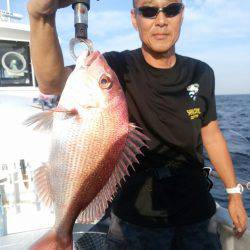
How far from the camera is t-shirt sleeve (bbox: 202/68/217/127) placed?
2.99 metres

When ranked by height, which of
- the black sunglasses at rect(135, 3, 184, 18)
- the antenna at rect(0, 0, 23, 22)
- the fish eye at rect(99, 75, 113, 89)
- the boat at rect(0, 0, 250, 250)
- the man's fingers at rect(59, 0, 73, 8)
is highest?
the antenna at rect(0, 0, 23, 22)

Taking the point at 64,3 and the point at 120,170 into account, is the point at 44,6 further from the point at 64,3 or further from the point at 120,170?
the point at 120,170

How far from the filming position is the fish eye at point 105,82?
2.12 metres

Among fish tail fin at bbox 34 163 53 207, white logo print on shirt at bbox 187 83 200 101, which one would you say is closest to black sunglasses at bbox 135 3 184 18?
white logo print on shirt at bbox 187 83 200 101

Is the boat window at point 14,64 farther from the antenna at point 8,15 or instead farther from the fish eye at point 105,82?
the fish eye at point 105,82

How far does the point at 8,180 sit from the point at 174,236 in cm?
381

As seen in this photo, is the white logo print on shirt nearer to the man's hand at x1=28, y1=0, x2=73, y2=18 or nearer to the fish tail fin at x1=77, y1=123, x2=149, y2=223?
the fish tail fin at x1=77, y1=123, x2=149, y2=223

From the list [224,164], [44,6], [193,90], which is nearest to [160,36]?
[193,90]

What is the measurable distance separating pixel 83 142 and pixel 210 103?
53.8 inches

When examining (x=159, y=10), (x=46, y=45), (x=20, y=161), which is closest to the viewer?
(x=46, y=45)

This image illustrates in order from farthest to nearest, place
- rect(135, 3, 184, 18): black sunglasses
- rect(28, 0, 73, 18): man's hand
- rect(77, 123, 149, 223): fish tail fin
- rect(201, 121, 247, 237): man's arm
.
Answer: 1. rect(201, 121, 247, 237): man's arm
2. rect(135, 3, 184, 18): black sunglasses
3. rect(77, 123, 149, 223): fish tail fin
4. rect(28, 0, 73, 18): man's hand

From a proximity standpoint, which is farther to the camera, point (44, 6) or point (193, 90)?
point (193, 90)

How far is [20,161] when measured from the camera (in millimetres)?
6516

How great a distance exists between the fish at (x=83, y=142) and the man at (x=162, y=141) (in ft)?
1.97
